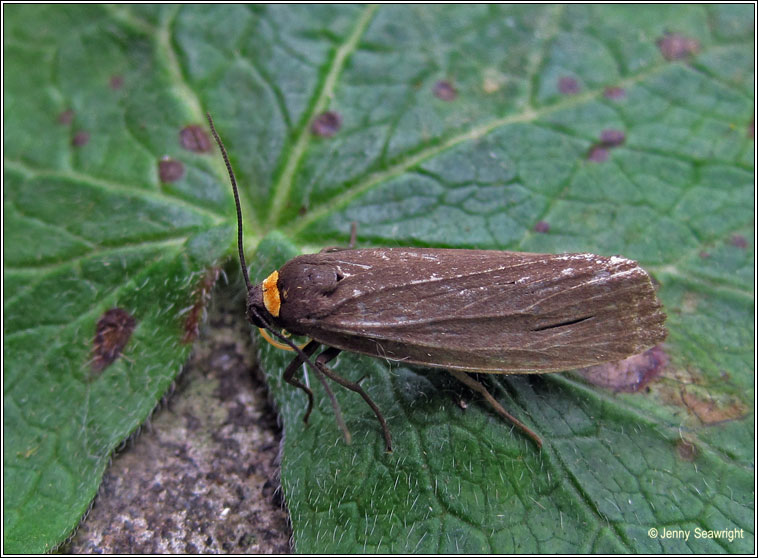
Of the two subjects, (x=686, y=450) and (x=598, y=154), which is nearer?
(x=686, y=450)

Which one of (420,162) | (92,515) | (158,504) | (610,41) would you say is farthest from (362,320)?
(610,41)

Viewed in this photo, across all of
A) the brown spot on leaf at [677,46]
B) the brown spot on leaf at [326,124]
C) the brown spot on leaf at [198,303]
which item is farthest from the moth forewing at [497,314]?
the brown spot on leaf at [677,46]

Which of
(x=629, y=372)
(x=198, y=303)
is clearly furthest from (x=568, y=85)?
(x=198, y=303)

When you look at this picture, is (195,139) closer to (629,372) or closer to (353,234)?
(353,234)

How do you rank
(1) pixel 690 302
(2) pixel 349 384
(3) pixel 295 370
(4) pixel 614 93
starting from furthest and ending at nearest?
(4) pixel 614 93 → (1) pixel 690 302 → (3) pixel 295 370 → (2) pixel 349 384

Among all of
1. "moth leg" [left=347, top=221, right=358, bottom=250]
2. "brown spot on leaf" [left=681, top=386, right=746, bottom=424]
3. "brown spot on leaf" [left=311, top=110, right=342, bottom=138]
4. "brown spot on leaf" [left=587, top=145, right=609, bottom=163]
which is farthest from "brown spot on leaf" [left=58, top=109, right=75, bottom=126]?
"brown spot on leaf" [left=681, top=386, right=746, bottom=424]

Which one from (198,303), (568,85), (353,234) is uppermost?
(568,85)
